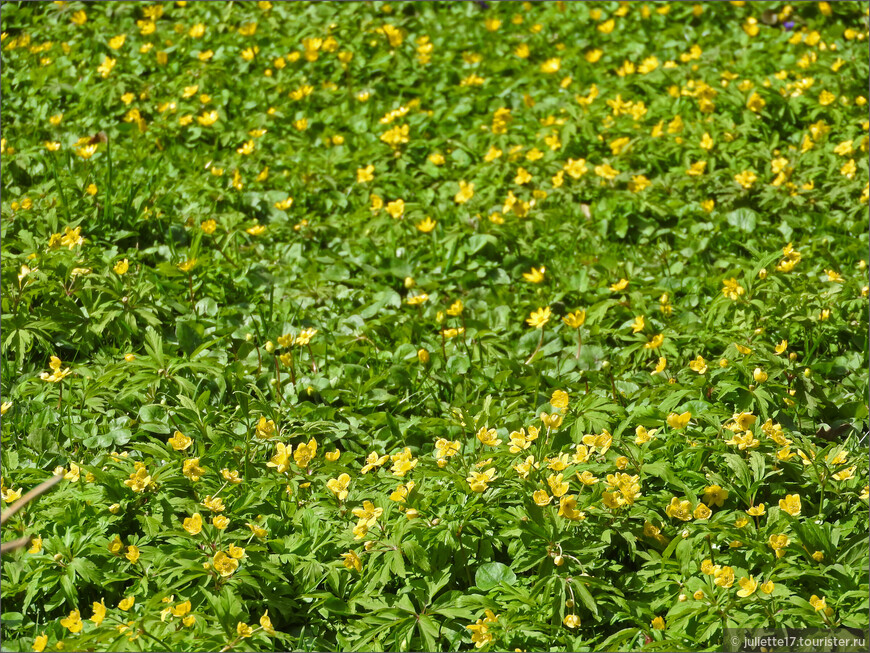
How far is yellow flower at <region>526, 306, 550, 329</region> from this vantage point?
294cm

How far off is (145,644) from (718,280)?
2245 mm

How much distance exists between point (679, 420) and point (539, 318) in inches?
28.9

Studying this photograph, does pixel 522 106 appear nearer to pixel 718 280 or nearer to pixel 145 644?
pixel 718 280

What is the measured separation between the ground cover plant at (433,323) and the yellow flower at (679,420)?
84 millimetres

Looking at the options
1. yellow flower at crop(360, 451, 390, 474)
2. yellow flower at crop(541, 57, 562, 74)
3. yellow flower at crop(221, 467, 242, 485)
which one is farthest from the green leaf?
yellow flower at crop(541, 57, 562, 74)

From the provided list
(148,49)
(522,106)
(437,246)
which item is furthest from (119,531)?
(148,49)

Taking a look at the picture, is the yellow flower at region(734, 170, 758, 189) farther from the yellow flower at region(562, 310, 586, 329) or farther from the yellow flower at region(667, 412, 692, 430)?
the yellow flower at region(667, 412, 692, 430)

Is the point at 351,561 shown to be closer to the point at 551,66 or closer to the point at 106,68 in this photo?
the point at 551,66

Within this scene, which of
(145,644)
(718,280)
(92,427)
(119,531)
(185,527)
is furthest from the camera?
(718,280)

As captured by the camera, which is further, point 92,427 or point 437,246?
point 437,246

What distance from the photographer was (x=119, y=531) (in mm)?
2318

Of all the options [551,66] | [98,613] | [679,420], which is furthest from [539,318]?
[551,66]

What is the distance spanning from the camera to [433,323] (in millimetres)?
3271

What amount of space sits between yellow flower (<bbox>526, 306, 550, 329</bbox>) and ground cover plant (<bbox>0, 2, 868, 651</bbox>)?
0.07m
